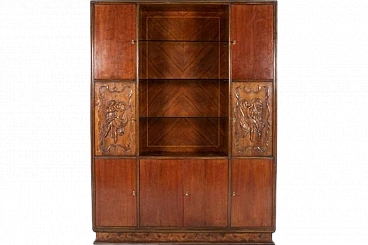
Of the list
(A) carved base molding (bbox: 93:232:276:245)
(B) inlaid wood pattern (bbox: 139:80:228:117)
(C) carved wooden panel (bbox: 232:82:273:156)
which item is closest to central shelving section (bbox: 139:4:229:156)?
(B) inlaid wood pattern (bbox: 139:80:228:117)

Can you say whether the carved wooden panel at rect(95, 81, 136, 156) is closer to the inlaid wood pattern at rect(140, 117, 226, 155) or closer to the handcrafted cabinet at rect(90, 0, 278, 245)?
the handcrafted cabinet at rect(90, 0, 278, 245)

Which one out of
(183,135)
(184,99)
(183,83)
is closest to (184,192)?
(183,135)

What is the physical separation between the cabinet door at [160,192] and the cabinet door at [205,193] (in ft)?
0.27

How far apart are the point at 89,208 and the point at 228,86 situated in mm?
1908

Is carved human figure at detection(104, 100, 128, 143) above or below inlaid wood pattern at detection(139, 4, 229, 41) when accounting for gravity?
below

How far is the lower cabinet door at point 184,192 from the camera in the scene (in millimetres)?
4652

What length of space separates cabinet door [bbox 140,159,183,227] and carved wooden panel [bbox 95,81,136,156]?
0.29 m

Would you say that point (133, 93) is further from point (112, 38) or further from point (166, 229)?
point (166, 229)

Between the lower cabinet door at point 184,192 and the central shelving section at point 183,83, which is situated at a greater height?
the central shelving section at point 183,83

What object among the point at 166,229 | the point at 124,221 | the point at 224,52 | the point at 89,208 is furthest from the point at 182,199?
the point at 224,52

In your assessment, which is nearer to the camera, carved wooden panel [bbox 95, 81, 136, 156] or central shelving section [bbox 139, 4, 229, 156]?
carved wooden panel [bbox 95, 81, 136, 156]

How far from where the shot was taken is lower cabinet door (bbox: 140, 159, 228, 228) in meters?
4.65

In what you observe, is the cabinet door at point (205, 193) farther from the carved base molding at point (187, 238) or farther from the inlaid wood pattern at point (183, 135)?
the inlaid wood pattern at point (183, 135)

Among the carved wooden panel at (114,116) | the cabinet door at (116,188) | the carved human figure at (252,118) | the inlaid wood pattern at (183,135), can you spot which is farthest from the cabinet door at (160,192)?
the carved human figure at (252,118)
